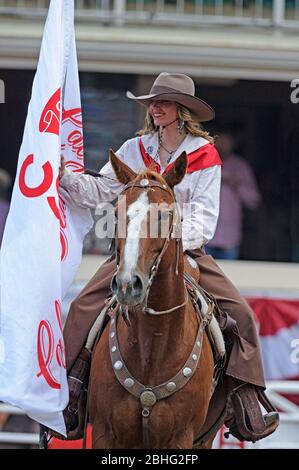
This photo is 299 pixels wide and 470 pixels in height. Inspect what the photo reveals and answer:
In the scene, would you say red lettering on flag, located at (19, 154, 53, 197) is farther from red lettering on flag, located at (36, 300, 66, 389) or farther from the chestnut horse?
red lettering on flag, located at (36, 300, 66, 389)

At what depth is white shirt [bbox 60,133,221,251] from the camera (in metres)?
7.10

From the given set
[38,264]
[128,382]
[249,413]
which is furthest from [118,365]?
→ [249,413]

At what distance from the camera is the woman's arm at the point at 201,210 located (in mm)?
7039

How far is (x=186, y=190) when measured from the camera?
7234 millimetres

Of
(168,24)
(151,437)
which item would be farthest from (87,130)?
(151,437)

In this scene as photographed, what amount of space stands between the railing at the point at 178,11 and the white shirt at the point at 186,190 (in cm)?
593

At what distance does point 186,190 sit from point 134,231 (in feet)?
4.22

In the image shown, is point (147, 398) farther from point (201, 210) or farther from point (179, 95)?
point (179, 95)

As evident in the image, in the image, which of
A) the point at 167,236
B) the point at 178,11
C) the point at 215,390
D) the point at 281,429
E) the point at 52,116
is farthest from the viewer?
the point at 178,11

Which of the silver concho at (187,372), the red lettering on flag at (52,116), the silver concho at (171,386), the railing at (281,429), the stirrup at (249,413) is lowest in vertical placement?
the railing at (281,429)

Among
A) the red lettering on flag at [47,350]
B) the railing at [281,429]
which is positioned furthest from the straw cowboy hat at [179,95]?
the railing at [281,429]

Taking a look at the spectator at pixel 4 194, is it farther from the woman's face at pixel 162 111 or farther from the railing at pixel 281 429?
the woman's face at pixel 162 111
